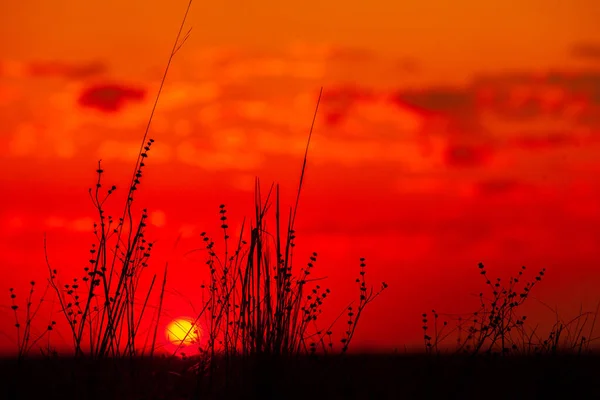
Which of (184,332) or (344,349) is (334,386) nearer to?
(344,349)

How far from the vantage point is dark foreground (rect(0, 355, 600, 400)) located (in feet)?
18.0

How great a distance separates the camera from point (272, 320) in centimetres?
565

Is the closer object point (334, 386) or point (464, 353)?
point (334, 386)

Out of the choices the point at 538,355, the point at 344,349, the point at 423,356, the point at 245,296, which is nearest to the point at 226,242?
the point at 245,296

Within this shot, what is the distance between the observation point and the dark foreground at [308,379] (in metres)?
5.47

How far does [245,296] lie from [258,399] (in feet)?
2.05

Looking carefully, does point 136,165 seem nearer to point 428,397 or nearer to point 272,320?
point 272,320

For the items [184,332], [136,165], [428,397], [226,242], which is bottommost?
[428,397]

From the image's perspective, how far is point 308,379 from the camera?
5.62m

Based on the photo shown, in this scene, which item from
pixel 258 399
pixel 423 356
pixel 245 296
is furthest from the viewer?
pixel 423 356

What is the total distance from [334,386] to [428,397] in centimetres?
54

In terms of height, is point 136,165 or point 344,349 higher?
point 136,165

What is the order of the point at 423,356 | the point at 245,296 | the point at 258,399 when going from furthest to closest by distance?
the point at 423,356
the point at 245,296
the point at 258,399

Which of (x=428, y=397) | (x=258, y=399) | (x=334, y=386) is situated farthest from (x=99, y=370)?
(x=428, y=397)
